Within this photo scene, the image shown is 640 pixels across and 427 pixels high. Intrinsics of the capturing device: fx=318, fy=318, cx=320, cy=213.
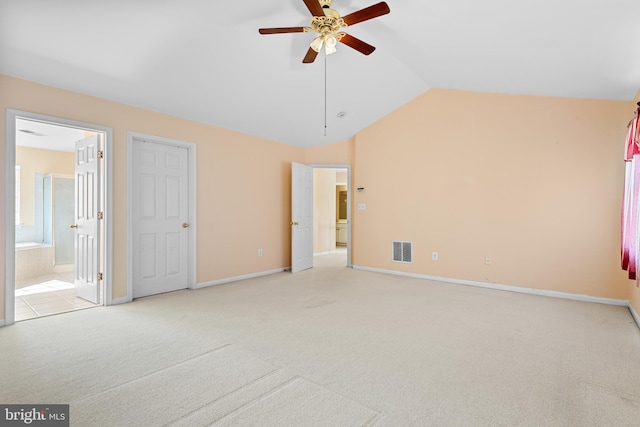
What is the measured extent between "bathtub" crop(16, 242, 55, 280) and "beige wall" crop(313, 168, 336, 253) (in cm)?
561

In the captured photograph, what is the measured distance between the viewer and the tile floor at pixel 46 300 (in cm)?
361

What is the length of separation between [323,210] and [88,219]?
18.9 feet

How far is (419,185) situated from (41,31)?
5.19 m

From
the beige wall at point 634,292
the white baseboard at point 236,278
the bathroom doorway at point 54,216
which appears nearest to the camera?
the beige wall at point 634,292

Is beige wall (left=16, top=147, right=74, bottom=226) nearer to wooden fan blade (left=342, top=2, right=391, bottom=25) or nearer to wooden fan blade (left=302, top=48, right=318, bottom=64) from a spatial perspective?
wooden fan blade (left=302, top=48, right=318, bottom=64)

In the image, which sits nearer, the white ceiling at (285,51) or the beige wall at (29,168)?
the white ceiling at (285,51)

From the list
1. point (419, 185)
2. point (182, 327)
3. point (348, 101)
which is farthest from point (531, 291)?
point (182, 327)

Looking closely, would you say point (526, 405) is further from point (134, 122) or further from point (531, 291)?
point (134, 122)

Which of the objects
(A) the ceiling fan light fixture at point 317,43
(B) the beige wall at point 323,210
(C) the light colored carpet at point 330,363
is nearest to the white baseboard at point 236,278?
(C) the light colored carpet at point 330,363

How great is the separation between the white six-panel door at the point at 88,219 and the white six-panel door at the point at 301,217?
304 cm

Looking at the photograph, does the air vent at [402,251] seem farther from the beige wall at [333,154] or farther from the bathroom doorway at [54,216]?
the bathroom doorway at [54,216]

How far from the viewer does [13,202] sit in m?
3.18

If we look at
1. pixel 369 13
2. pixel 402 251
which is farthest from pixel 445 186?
pixel 369 13

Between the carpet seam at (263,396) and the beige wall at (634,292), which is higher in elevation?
the beige wall at (634,292)
